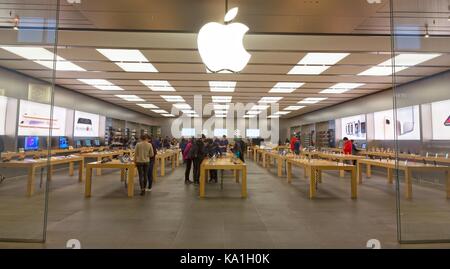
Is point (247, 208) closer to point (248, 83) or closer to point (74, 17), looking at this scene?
point (74, 17)

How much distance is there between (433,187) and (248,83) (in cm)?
642

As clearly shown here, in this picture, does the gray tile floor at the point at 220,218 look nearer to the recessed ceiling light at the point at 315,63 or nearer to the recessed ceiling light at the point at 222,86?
the recessed ceiling light at the point at 315,63

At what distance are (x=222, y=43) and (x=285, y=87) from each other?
657cm

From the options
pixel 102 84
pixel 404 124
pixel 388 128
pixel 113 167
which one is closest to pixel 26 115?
pixel 102 84

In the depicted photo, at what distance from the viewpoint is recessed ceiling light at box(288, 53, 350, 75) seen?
5887 mm

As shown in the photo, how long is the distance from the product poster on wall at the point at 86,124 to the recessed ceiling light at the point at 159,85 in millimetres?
4104

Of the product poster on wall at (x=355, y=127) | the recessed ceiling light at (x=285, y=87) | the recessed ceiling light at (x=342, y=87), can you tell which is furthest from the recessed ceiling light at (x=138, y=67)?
the product poster on wall at (x=355, y=127)

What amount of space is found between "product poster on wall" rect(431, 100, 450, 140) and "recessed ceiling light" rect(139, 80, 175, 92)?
8952 mm

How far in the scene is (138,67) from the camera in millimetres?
6996

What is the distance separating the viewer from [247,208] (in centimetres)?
447

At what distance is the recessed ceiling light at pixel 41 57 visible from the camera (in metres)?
5.46

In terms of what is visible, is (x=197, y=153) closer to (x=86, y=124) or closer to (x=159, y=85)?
(x=159, y=85)

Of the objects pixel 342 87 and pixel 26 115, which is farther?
pixel 342 87
